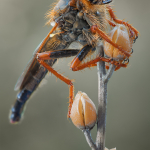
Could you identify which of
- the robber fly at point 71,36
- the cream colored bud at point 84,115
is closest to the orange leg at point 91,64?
the robber fly at point 71,36

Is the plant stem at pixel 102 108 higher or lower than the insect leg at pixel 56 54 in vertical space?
lower

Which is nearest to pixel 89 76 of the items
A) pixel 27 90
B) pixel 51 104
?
pixel 51 104

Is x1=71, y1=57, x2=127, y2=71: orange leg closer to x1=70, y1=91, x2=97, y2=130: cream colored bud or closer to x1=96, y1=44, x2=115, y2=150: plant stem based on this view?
x1=96, y1=44, x2=115, y2=150: plant stem

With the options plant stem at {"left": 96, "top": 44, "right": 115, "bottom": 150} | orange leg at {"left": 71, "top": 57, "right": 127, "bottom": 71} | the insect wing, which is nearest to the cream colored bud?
plant stem at {"left": 96, "top": 44, "right": 115, "bottom": 150}

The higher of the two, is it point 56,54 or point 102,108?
point 56,54

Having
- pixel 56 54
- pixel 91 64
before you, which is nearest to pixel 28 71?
pixel 56 54

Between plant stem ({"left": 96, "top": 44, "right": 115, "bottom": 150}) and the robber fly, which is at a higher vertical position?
the robber fly

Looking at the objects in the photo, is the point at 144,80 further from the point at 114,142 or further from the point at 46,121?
the point at 46,121

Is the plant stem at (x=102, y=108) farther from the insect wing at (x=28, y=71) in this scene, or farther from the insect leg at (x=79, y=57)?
the insect wing at (x=28, y=71)

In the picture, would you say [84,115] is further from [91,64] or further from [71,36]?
[71,36]
